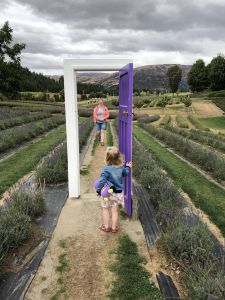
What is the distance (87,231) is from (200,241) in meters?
2.01

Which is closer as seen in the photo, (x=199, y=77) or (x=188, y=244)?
(x=188, y=244)

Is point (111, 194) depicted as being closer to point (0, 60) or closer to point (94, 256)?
point (94, 256)

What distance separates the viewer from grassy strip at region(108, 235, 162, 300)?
404cm

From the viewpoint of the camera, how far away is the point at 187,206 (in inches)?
280

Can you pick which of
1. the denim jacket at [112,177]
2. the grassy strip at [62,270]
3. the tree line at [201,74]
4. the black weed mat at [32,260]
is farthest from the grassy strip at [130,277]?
the tree line at [201,74]

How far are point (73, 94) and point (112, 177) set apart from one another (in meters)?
2.21

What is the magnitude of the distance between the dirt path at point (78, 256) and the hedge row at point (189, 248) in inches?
22.1

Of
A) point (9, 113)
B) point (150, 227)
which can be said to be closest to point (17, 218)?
point (150, 227)

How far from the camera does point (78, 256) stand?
495cm

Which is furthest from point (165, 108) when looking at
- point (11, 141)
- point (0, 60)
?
point (11, 141)

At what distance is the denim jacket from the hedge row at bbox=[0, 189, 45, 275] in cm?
128

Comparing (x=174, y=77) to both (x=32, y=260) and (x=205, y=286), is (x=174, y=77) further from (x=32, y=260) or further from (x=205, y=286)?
(x=205, y=286)

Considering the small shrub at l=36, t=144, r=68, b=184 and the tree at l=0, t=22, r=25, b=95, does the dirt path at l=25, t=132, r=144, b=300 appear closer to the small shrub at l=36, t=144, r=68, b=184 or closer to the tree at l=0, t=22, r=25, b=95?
the small shrub at l=36, t=144, r=68, b=184

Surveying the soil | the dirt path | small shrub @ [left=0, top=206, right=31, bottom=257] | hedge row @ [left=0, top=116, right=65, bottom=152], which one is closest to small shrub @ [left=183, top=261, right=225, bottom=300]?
the dirt path
